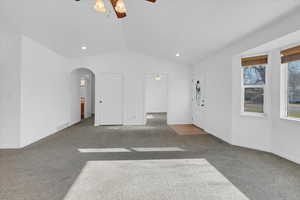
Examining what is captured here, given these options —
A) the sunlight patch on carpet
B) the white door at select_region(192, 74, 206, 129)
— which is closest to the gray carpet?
the sunlight patch on carpet

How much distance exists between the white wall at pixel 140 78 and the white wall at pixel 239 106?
71.0 inches

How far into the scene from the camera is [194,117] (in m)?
6.45

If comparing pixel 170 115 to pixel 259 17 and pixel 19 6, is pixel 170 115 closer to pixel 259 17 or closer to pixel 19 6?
pixel 259 17

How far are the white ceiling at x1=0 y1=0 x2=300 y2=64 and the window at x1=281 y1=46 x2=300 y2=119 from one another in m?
0.81

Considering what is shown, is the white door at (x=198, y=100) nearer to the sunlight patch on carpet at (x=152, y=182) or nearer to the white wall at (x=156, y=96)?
the sunlight patch on carpet at (x=152, y=182)

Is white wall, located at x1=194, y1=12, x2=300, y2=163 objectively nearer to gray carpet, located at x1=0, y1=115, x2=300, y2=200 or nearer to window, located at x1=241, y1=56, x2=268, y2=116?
window, located at x1=241, y1=56, x2=268, y2=116

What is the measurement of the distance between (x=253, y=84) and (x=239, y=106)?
58cm

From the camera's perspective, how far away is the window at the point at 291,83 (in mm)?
2967

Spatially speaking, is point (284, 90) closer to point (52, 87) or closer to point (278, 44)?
point (278, 44)

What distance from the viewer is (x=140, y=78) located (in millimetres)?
6492

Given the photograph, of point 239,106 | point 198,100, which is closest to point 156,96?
point 198,100

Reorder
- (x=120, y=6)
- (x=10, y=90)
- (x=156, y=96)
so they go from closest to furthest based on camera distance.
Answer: (x=120, y=6) → (x=10, y=90) → (x=156, y=96)

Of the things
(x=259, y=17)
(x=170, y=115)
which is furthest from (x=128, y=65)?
(x=259, y=17)

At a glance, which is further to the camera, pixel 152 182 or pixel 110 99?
pixel 110 99
